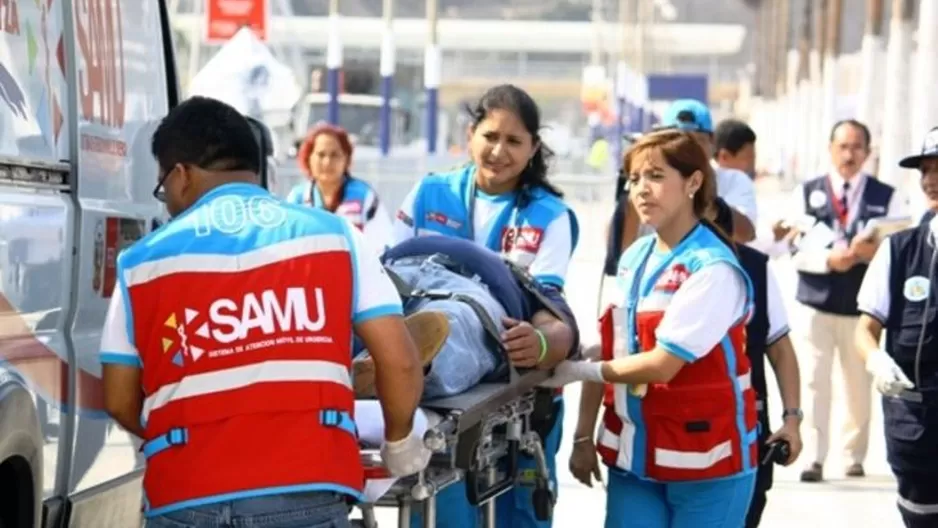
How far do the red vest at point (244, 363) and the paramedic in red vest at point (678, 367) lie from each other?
1.78 metres

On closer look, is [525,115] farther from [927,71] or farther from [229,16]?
[927,71]

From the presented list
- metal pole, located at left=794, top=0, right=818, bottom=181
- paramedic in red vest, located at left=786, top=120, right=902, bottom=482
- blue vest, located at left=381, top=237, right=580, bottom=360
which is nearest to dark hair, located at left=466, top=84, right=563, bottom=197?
blue vest, located at left=381, top=237, right=580, bottom=360

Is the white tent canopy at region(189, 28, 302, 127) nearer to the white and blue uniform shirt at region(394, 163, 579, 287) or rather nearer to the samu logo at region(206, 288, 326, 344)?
the white and blue uniform shirt at region(394, 163, 579, 287)

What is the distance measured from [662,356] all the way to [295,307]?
188 cm

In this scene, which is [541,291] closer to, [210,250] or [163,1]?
[163,1]

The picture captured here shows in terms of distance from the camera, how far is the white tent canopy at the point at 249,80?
1438 cm

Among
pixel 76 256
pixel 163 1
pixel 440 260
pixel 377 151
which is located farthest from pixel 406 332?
pixel 377 151

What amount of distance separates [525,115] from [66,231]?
2.21m

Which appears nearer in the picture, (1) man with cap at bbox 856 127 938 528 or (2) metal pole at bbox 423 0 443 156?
(1) man with cap at bbox 856 127 938 528

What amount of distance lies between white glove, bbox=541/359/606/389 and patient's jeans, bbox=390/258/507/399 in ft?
0.86

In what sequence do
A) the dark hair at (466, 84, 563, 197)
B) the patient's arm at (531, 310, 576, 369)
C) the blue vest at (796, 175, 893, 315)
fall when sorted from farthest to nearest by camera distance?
1. the blue vest at (796, 175, 893, 315)
2. the dark hair at (466, 84, 563, 197)
3. the patient's arm at (531, 310, 576, 369)

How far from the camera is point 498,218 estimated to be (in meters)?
7.27

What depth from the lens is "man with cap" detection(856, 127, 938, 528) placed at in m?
6.99

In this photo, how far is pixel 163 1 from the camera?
282 inches
